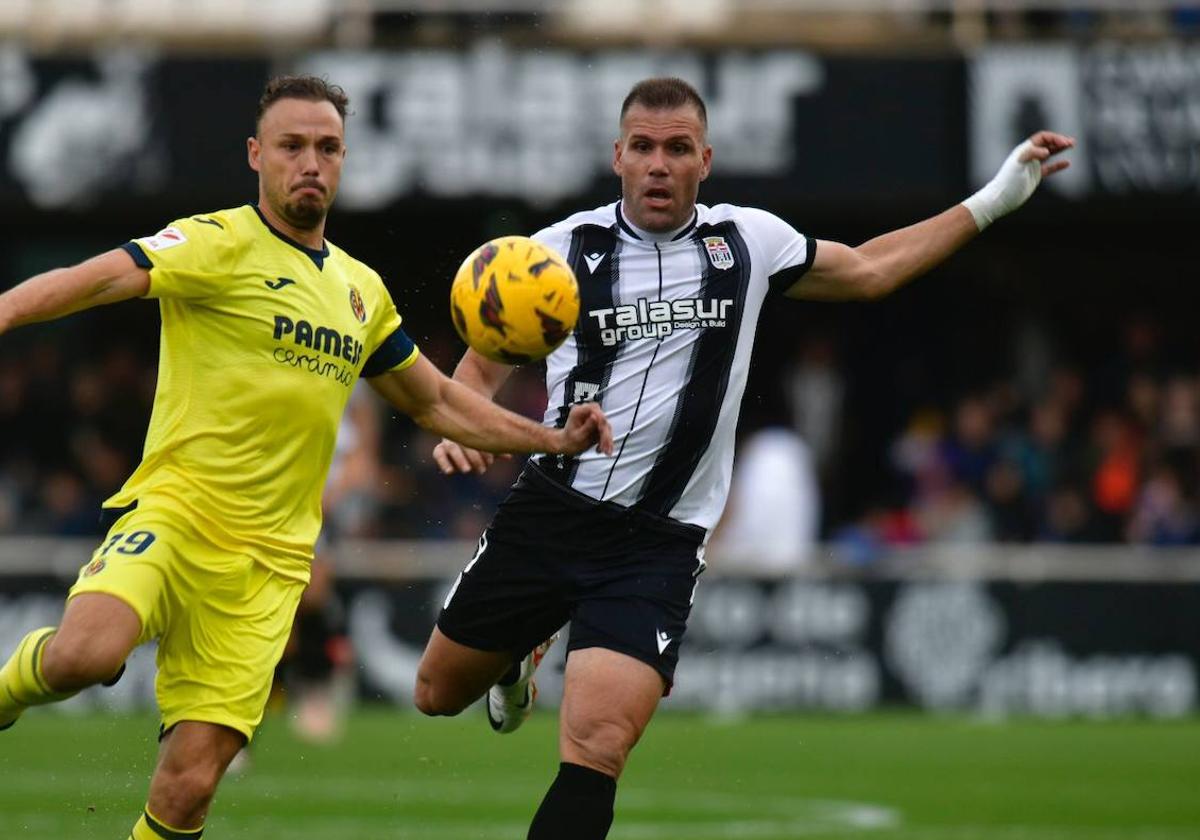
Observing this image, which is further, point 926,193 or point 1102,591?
point 926,193

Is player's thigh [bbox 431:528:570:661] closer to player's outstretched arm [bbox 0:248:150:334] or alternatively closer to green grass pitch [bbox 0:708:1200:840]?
player's outstretched arm [bbox 0:248:150:334]

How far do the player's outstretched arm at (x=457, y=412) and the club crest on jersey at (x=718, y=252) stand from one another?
0.88 m

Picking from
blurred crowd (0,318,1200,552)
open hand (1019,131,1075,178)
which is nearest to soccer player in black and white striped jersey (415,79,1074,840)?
open hand (1019,131,1075,178)

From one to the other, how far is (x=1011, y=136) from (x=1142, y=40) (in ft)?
4.58

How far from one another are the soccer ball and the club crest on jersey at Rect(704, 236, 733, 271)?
825mm

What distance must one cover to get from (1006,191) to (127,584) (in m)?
3.62

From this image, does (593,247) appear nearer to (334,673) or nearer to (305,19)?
(334,673)

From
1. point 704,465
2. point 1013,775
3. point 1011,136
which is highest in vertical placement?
point 1011,136

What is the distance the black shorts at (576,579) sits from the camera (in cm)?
773

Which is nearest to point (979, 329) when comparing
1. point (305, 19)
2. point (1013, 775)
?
point (305, 19)

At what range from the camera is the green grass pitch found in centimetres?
1127

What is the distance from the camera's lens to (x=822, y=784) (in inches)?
525

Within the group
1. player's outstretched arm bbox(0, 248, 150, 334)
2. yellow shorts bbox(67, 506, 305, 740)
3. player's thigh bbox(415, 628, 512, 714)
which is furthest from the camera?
player's thigh bbox(415, 628, 512, 714)

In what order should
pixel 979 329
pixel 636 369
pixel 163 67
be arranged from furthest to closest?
→ pixel 979 329, pixel 163 67, pixel 636 369
